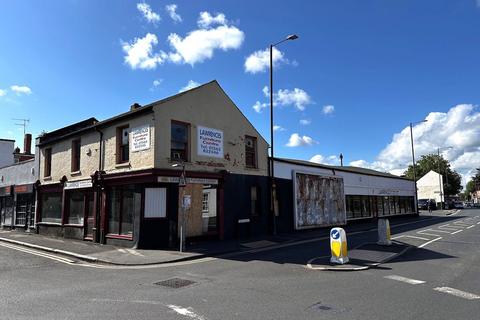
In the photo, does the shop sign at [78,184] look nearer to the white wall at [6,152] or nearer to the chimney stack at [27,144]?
the white wall at [6,152]

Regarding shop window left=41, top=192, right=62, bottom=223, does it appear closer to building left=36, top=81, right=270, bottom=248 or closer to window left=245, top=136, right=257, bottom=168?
building left=36, top=81, right=270, bottom=248

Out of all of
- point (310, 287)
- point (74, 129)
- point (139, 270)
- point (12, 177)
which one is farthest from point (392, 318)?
point (12, 177)

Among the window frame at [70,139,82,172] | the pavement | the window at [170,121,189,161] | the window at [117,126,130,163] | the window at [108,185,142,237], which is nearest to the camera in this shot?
the pavement

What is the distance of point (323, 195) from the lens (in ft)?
85.6

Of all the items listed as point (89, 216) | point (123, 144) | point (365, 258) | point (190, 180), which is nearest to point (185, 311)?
point (365, 258)

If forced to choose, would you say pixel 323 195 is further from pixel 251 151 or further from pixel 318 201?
pixel 251 151

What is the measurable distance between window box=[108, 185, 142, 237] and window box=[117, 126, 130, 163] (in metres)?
1.36

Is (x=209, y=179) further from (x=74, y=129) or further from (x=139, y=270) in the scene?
(x=74, y=129)

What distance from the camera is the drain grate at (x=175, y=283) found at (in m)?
9.30

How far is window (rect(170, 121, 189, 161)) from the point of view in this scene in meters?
16.9

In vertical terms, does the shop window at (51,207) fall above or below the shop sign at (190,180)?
below

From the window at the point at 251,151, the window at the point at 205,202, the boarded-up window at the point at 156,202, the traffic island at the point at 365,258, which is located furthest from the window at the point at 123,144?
the traffic island at the point at 365,258

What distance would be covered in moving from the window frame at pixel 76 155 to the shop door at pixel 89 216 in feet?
6.66

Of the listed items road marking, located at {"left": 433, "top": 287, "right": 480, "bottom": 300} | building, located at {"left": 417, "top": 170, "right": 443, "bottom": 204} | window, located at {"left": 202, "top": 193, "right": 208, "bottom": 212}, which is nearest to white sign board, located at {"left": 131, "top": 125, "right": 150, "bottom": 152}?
window, located at {"left": 202, "top": 193, "right": 208, "bottom": 212}
